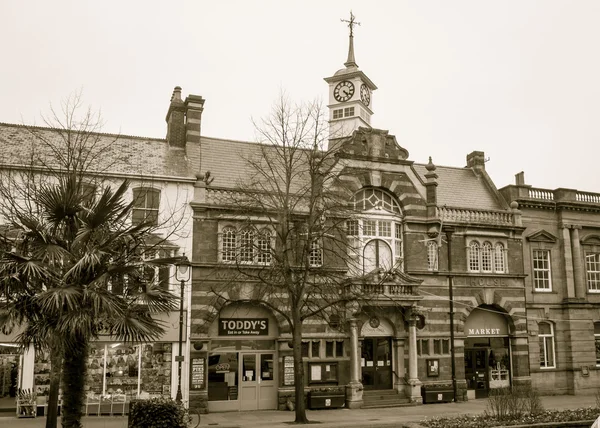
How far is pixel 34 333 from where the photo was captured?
14875 millimetres

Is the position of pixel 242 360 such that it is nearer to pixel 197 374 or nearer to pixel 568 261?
pixel 197 374

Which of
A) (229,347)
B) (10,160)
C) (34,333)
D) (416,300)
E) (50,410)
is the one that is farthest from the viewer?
(416,300)

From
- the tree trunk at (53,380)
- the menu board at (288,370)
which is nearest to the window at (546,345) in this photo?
the menu board at (288,370)

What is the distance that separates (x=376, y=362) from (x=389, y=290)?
11.6 ft

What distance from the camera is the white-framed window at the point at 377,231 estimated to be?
30766mm

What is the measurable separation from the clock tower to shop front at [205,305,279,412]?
12542mm

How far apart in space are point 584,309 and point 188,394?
22.0 meters

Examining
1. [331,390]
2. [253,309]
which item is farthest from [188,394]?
[331,390]

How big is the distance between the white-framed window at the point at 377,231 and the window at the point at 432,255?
140 centimetres

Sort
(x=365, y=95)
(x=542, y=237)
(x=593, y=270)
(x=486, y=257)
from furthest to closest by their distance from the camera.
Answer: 1. (x=365, y=95)
2. (x=593, y=270)
3. (x=542, y=237)
4. (x=486, y=257)

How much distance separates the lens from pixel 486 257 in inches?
1296

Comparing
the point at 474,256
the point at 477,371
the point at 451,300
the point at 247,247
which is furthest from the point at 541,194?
the point at 247,247

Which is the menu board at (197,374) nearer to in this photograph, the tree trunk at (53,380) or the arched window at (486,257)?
the tree trunk at (53,380)

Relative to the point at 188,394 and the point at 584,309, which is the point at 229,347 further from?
the point at 584,309
